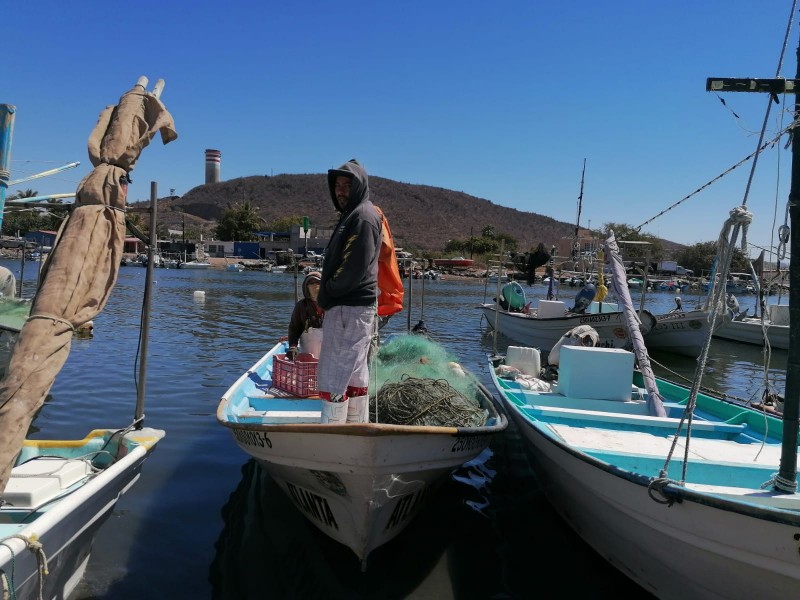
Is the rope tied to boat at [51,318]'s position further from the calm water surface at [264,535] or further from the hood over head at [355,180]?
the calm water surface at [264,535]

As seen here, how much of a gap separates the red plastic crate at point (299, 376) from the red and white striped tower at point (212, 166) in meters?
192

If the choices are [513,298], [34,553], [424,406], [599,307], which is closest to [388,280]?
[424,406]

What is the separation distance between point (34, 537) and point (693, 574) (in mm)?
4247

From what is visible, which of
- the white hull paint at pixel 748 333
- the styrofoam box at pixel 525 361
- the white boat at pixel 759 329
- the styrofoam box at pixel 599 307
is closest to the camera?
the styrofoam box at pixel 525 361

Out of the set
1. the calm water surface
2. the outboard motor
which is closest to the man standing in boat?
the calm water surface

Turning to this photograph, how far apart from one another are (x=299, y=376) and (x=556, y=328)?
13.1m

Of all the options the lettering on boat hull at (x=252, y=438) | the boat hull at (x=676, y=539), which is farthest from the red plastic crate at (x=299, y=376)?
the boat hull at (x=676, y=539)

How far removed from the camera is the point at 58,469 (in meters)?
4.53

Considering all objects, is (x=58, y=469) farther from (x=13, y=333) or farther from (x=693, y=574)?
(x=13, y=333)

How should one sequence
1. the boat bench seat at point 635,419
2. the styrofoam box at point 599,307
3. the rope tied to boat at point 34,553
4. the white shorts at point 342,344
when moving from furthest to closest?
the styrofoam box at point 599,307, the boat bench seat at point 635,419, the white shorts at point 342,344, the rope tied to boat at point 34,553

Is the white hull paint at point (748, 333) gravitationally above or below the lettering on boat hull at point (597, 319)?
below

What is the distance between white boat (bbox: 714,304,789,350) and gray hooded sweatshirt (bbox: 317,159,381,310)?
19.5 m

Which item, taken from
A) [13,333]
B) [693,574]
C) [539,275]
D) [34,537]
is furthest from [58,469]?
[539,275]

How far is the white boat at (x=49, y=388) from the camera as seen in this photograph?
10.6ft
